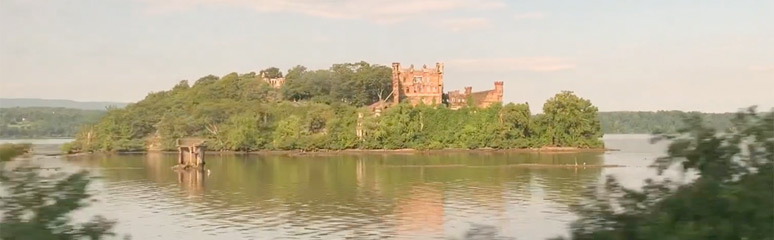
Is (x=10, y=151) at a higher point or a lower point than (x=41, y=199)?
higher

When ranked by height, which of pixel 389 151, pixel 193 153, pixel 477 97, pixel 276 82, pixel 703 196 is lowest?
pixel 389 151

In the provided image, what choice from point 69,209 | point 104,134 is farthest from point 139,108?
point 69,209

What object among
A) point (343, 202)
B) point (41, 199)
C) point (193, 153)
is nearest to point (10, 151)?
point (41, 199)

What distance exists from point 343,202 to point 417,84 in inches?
2072

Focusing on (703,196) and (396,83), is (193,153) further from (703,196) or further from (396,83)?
(703,196)

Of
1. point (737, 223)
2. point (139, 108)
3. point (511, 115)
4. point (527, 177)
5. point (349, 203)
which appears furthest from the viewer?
point (139, 108)

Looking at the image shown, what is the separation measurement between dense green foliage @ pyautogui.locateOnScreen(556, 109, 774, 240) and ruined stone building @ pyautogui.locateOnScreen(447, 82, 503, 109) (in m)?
68.6

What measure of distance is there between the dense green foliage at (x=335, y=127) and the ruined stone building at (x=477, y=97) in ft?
16.5

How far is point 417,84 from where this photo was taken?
77188 millimetres

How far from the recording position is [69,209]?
193 inches

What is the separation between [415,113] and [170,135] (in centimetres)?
2254

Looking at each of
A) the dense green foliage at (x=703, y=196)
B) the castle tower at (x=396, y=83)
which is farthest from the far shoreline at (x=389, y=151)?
the dense green foliage at (x=703, y=196)

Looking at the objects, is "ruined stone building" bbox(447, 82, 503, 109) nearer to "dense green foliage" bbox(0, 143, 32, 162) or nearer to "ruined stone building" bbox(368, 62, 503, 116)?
"ruined stone building" bbox(368, 62, 503, 116)

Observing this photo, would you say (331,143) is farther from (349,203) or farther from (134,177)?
(349,203)
